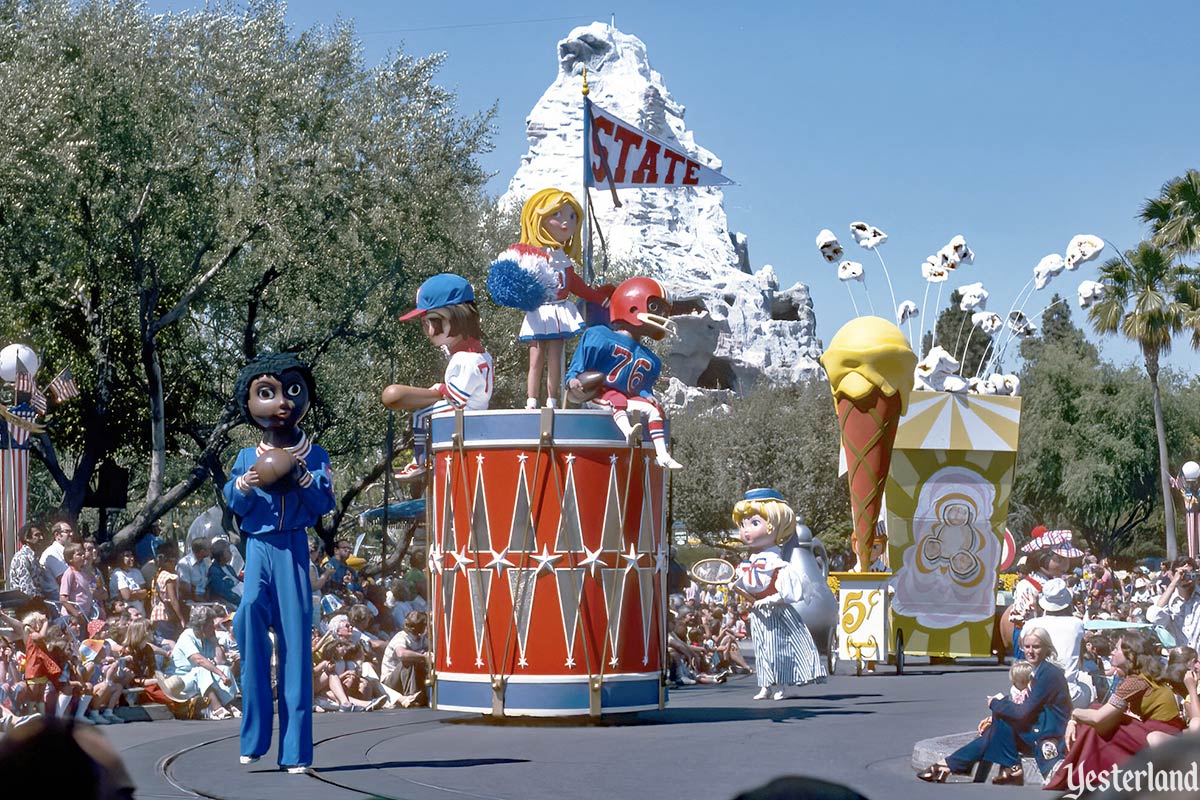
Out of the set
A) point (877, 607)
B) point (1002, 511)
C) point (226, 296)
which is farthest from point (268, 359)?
point (226, 296)

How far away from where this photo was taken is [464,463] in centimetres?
1211

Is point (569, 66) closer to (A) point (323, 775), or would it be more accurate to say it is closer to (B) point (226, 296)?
(B) point (226, 296)

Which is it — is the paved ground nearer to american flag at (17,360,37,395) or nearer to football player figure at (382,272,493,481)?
football player figure at (382,272,493,481)

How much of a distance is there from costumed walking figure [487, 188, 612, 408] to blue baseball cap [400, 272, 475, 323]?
311 mm

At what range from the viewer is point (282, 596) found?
28.9 feet

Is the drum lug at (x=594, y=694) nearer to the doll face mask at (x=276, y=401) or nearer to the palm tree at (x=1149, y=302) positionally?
the doll face mask at (x=276, y=401)

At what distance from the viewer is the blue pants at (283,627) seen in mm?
8797

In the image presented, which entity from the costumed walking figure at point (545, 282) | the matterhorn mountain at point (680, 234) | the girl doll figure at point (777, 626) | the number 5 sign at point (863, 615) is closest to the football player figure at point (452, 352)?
the costumed walking figure at point (545, 282)

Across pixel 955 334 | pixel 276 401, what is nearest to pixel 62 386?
pixel 276 401

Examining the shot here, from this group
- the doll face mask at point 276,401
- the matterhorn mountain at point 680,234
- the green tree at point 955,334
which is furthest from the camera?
the matterhorn mountain at point 680,234

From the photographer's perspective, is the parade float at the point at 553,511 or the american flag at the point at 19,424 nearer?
the parade float at the point at 553,511

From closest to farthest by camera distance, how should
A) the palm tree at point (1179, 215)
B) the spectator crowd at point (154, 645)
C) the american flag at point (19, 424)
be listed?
the spectator crowd at point (154, 645), the american flag at point (19, 424), the palm tree at point (1179, 215)

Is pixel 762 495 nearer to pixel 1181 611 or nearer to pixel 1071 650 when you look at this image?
pixel 1181 611

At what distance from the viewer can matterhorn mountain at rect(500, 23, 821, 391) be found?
3413 inches
